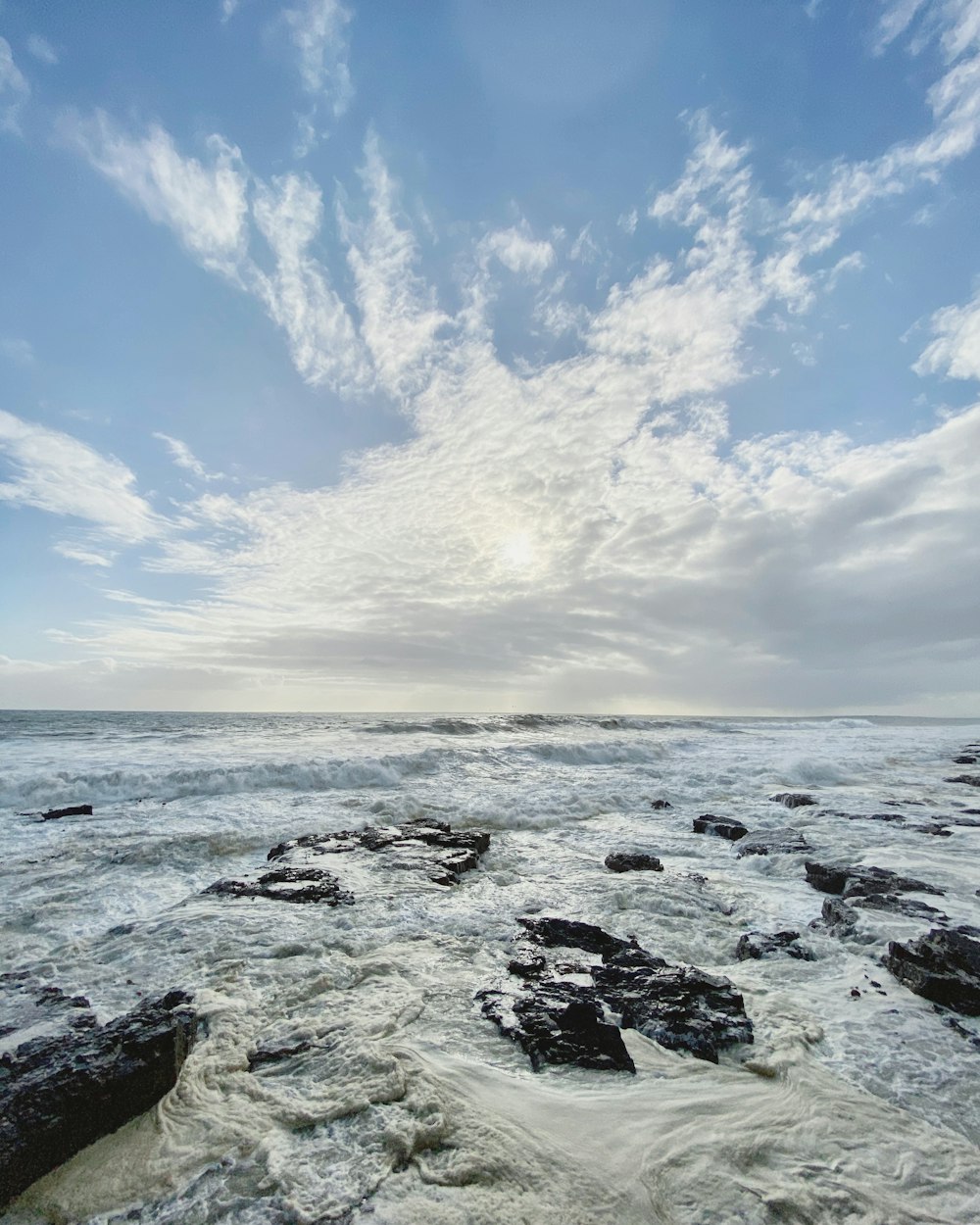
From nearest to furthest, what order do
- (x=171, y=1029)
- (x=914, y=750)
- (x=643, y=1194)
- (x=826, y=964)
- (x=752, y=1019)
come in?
(x=643, y=1194) < (x=171, y=1029) < (x=752, y=1019) < (x=826, y=964) < (x=914, y=750)

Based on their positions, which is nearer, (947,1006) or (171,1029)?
(171,1029)

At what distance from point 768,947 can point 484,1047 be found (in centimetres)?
389

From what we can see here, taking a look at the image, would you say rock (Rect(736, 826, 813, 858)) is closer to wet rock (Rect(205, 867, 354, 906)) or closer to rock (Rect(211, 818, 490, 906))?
rock (Rect(211, 818, 490, 906))

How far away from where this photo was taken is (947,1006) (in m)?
5.09

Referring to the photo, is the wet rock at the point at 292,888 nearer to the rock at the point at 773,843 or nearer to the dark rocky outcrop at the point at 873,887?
the dark rocky outcrop at the point at 873,887

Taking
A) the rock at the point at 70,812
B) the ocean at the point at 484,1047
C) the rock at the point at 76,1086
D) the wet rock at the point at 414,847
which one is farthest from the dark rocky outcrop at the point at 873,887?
the rock at the point at 70,812

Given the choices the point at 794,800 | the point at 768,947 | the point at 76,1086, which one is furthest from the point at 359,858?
the point at 794,800

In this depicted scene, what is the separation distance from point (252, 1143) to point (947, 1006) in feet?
19.4

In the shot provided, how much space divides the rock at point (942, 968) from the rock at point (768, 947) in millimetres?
839

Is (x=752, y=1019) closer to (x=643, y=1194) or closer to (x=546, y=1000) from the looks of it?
(x=546, y=1000)

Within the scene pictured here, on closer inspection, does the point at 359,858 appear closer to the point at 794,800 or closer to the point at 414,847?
the point at 414,847

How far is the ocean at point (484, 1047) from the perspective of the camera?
310 cm

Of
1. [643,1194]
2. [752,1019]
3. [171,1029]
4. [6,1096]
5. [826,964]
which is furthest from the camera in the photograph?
[826,964]

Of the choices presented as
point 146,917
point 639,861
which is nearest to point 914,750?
point 639,861
